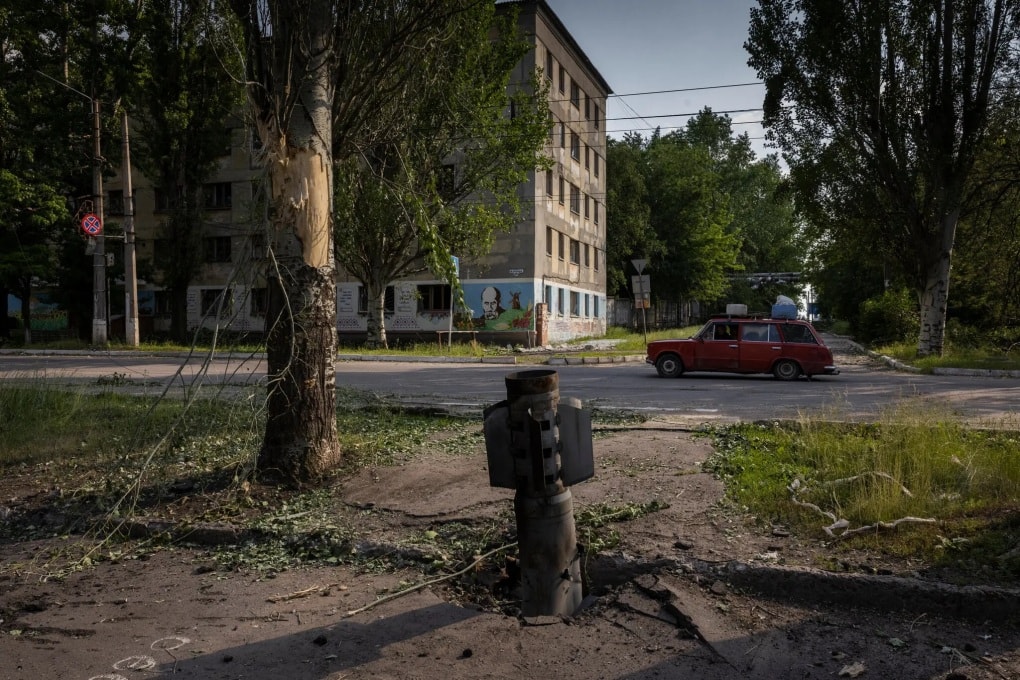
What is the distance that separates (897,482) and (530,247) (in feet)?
93.6

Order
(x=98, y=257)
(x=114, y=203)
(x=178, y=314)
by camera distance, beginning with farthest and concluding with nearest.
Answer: (x=114, y=203)
(x=178, y=314)
(x=98, y=257)

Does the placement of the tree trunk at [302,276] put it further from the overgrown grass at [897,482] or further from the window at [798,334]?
the window at [798,334]

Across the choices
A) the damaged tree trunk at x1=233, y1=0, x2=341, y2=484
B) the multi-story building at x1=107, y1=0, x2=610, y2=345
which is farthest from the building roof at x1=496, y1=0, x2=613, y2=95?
the damaged tree trunk at x1=233, y1=0, x2=341, y2=484

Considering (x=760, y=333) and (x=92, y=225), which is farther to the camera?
(x=92, y=225)

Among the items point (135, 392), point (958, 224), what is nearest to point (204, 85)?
point (135, 392)

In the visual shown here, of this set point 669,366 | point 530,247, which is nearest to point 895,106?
point 669,366

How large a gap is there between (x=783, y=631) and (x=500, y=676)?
1392mm

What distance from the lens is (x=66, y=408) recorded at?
8.48 metres

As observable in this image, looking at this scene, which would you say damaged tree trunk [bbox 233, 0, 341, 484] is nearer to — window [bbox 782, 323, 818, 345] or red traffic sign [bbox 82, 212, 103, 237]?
window [bbox 782, 323, 818, 345]

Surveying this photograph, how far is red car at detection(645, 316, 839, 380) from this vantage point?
627 inches

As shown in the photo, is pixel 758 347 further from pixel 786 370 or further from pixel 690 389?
pixel 690 389

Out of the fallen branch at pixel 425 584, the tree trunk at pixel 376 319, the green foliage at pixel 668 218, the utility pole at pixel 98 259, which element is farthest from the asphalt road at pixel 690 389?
the green foliage at pixel 668 218

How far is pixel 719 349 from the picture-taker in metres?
16.5

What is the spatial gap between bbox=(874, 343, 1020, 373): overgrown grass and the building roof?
17734 mm
